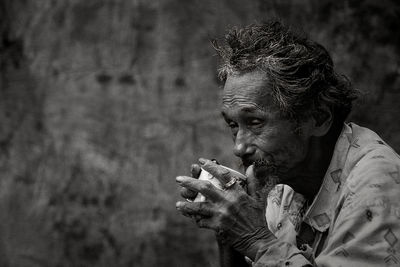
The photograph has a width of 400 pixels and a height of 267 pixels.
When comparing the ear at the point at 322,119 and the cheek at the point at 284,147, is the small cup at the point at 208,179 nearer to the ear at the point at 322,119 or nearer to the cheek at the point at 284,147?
the cheek at the point at 284,147

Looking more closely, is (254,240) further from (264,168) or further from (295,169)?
(295,169)

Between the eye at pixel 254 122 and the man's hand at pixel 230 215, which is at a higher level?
the eye at pixel 254 122

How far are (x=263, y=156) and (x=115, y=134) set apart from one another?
227cm

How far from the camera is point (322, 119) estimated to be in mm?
3230

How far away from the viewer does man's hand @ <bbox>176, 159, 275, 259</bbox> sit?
2.82 meters

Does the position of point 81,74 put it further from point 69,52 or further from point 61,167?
point 61,167

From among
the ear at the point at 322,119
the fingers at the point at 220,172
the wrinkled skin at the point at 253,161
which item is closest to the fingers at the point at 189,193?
the wrinkled skin at the point at 253,161

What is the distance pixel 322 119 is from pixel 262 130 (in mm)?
351

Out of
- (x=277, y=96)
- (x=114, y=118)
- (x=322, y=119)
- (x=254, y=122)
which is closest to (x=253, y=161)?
(x=254, y=122)

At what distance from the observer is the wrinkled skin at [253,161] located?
283 cm

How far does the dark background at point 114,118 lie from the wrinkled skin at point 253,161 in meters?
1.57

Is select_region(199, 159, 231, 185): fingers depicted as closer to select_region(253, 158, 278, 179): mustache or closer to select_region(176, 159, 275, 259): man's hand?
select_region(176, 159, 275, 259): man's hand

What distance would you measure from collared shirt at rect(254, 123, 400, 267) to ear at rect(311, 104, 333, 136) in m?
0.08

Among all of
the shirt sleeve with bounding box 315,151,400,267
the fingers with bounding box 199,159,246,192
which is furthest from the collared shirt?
the fingers with bounding box 199,159,246,192
